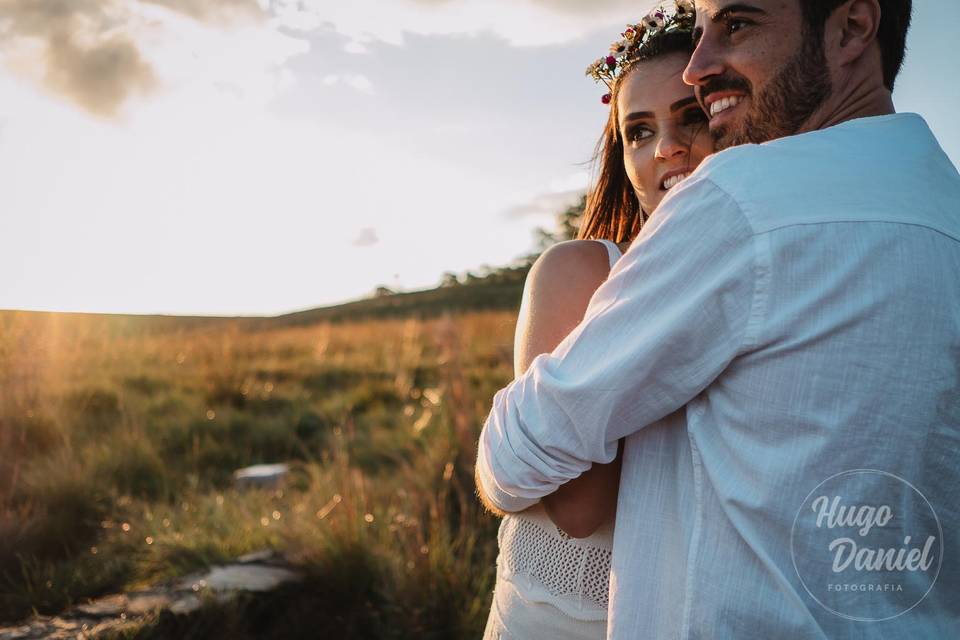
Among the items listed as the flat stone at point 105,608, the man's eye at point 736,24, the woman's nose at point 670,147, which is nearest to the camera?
the man's eye at point 736,24

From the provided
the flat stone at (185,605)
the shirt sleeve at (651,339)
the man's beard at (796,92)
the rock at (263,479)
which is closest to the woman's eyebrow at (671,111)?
the man's beard at (796,92)

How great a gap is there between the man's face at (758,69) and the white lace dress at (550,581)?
374 millimetres

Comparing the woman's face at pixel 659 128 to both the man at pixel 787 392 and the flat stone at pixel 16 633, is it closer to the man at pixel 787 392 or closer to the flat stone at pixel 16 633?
the man at pixel 787 392

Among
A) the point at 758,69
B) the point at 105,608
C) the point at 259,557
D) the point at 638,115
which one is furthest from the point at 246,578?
the point at 758,69

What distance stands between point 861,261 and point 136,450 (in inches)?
232

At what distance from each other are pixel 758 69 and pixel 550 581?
3.67ft

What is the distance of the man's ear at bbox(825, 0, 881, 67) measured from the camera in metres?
1.40

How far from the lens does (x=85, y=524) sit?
15.5 feet

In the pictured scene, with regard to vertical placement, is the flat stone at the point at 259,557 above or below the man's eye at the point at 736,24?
below

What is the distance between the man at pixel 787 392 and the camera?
3.37 ft

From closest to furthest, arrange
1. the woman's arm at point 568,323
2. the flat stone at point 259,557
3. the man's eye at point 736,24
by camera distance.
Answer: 1. the woman's arm at point 568,323
2. the man's eye at point 736,24
3. the flat stone at point 259,557

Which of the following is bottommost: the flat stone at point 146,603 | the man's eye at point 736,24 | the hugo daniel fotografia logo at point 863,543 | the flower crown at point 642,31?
the flat stone at point 146,603

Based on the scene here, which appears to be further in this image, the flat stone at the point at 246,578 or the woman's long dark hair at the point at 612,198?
the flat stone at the point at 246,578

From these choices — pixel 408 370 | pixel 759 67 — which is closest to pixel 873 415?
pixel 759 67
